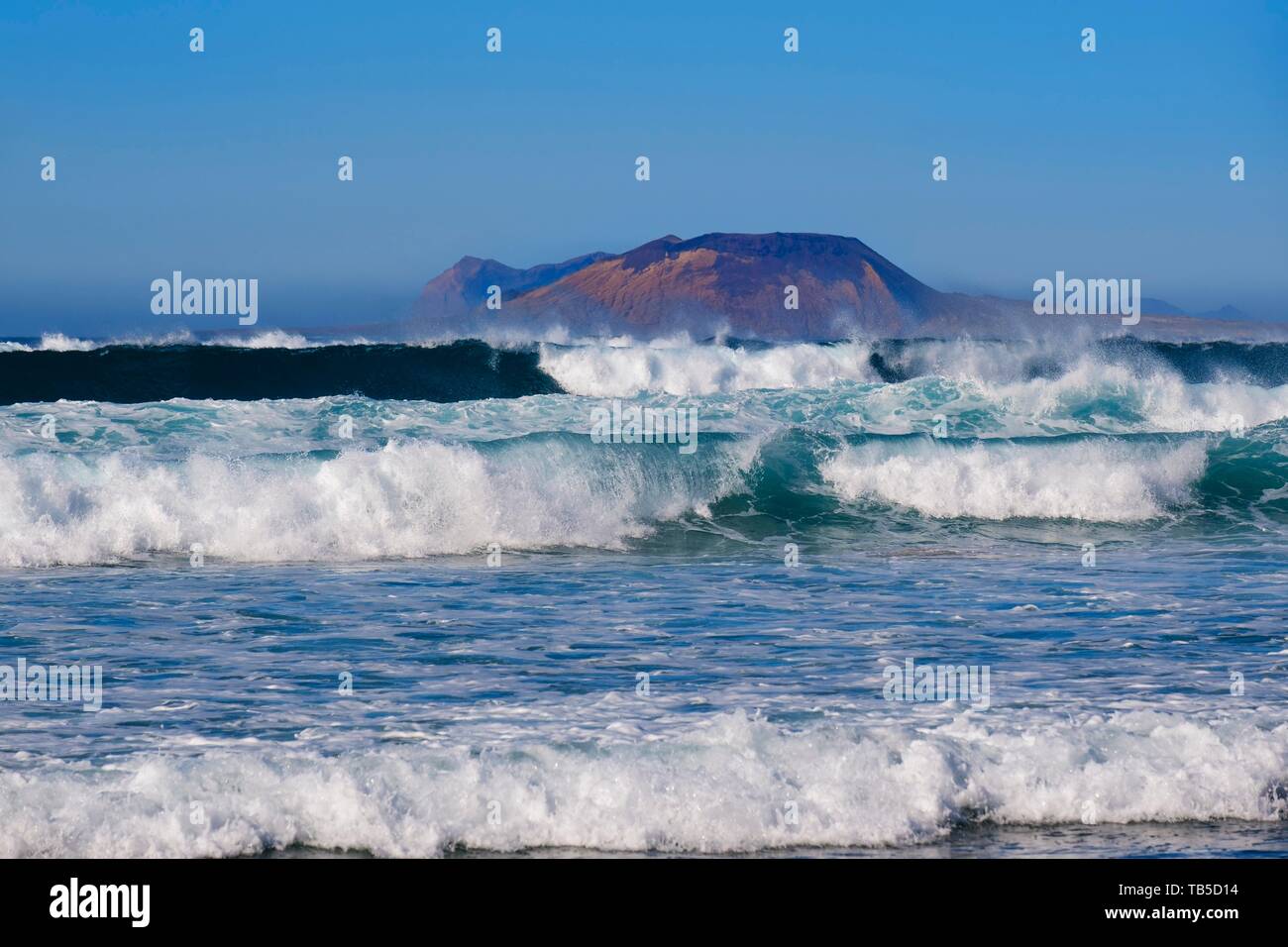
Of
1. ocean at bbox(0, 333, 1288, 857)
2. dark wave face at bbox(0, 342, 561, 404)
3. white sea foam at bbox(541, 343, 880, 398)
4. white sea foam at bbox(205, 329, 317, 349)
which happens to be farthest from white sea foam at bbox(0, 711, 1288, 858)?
white sea foam at bbox(205, 329, 317, 349)

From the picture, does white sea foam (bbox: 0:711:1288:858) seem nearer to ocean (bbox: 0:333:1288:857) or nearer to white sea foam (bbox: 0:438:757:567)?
ocean (bbox: 0:333:1288:857)

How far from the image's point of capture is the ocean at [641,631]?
5.67 meters

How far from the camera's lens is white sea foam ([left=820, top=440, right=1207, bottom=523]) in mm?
16703

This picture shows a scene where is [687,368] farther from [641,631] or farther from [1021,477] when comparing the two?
[641,631]

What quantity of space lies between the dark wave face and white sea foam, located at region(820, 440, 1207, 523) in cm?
1402

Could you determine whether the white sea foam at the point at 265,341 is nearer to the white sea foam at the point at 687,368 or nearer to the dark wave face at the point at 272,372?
the dark wave face at the point at 272,372

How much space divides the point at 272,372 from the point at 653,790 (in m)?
27.0

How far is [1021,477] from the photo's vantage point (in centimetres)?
1728
